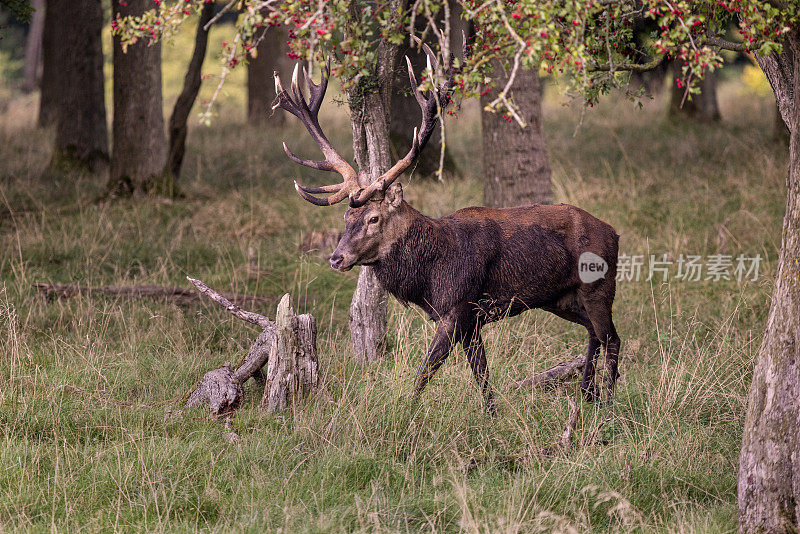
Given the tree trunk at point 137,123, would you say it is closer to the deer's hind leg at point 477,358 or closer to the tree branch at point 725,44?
the deer's hind leg at point 477,358

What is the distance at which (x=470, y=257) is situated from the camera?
606 cm

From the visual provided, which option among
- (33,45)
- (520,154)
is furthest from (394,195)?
(33,45)

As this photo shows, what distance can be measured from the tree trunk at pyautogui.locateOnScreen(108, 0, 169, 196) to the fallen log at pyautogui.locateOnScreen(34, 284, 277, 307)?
3.58 meters

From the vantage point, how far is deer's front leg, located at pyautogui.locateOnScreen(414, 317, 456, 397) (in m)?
5.91

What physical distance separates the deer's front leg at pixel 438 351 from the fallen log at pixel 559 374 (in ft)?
2.49

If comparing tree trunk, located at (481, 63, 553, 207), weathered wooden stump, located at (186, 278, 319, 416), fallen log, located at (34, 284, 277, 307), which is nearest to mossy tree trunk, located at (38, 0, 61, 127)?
fallen log, located at (34, 284, 277, 307)

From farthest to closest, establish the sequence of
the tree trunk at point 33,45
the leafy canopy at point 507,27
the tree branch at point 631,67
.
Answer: the tree trunk at point 33,45
the tree branch at point 631,67
the leafy canopy at point 507,27

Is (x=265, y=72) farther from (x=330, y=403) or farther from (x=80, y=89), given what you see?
(x=330, y=403)

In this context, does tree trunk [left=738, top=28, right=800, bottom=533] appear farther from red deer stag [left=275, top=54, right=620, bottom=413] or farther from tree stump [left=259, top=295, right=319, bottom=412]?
tree stump [left=259, top=295, right=319, bottom=412]

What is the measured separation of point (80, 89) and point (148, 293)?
6882 mm

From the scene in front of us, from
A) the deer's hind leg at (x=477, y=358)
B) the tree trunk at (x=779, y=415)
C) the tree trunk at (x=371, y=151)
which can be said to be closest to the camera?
the tree trunk at (x=779, y=415)

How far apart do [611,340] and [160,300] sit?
4.40 metres

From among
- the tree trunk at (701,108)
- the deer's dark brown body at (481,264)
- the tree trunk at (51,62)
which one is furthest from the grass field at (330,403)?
the tree trunk at (701,108)

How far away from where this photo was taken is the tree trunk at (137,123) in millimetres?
11789
